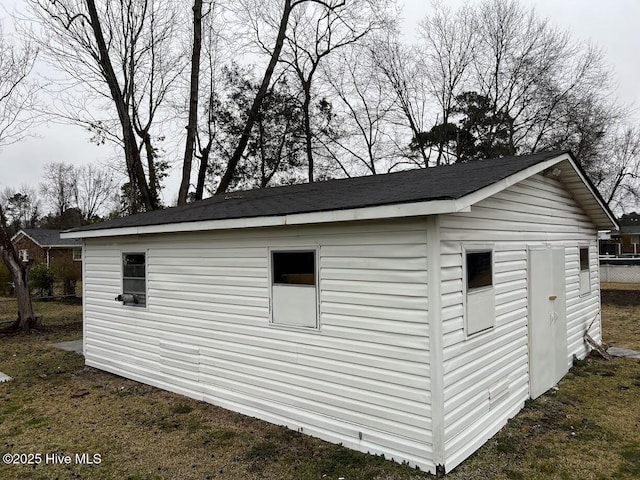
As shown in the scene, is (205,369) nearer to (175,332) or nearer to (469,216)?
(175,332)

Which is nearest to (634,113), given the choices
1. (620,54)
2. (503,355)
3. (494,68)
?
(620,54)

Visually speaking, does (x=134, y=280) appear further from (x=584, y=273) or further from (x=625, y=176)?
(x=625, y=176)

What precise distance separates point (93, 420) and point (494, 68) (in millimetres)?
22832

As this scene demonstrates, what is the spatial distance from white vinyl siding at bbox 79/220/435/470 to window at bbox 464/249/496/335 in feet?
2.21

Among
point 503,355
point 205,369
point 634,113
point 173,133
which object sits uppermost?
point 634,113

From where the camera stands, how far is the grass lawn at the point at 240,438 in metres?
3.95

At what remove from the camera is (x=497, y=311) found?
4.80m

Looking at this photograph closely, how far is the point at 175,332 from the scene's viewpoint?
20.8 feet

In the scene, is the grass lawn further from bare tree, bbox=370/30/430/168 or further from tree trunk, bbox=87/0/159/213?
bare tree, bbox=370/30/430/168

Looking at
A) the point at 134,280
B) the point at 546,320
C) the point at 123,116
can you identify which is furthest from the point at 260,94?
the point at 546,320

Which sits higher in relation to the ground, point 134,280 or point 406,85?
point 406,85

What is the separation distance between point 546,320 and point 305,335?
3.39 m

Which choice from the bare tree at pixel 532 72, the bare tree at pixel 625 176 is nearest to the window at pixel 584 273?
the bare tree at pixel 532 72

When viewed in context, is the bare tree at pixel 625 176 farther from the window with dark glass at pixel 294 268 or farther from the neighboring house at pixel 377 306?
Answer: the window with dark glass at pixel 294 268
